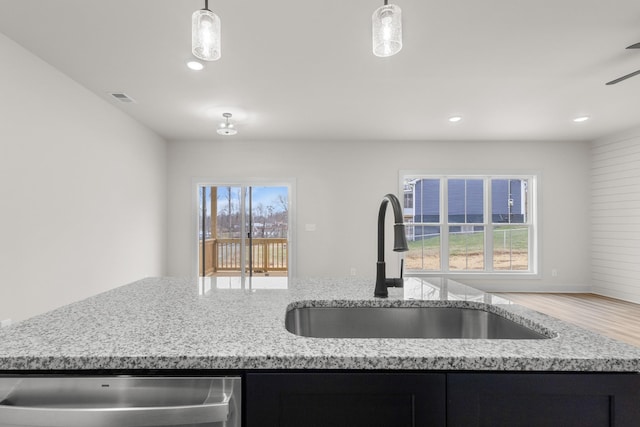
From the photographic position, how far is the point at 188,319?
0.98m

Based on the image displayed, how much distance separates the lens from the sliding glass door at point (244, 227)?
567 cm

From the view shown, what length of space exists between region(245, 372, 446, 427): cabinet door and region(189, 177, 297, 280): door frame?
4.96m

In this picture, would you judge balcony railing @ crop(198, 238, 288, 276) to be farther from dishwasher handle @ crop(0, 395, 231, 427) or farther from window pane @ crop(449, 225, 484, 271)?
dishwasher handle @ crop(0, 395, 231, 427)

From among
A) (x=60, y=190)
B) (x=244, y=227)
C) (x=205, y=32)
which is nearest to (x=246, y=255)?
(x=244, y=227)

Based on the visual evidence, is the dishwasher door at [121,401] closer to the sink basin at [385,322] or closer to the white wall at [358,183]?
the sink basin at [385,322]

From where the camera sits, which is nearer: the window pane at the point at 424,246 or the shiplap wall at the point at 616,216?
the shiplap wall at the point at 616,216

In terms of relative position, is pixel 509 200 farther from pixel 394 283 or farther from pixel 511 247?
pixel 394 283

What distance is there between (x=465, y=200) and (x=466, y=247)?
0.83m

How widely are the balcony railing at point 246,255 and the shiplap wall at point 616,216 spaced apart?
17.2 ft

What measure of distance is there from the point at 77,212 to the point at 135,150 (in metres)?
1.48

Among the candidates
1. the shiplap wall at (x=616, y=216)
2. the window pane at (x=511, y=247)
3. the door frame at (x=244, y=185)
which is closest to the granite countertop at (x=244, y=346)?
the door frame at (x=244, y=185)

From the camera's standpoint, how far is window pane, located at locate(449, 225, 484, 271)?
5859mm

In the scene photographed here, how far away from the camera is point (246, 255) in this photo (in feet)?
18.6

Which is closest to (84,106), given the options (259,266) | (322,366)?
(259,266)
